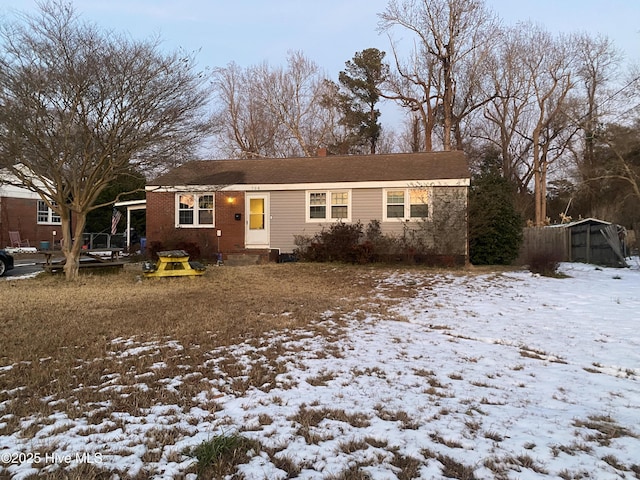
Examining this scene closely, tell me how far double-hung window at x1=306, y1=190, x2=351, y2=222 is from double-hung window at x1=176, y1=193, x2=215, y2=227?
4121 millimetres

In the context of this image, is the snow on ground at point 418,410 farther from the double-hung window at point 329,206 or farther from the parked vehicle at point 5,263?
the parked vehicle at point 5,263

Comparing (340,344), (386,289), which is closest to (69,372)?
(340,344)

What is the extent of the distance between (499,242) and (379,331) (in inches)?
435

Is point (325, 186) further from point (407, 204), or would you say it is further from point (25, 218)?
point (25, 218)

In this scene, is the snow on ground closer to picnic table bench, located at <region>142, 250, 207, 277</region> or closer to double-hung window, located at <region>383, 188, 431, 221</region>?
picnic table bench, located at <region>142, 250, 207, 277</region>

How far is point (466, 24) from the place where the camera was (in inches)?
1041

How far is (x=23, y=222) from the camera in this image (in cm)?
2573

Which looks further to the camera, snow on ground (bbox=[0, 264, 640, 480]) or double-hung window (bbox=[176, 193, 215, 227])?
double-hung window (bbox=[176, 193, 215, 227])

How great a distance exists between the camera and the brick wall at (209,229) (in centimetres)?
1688

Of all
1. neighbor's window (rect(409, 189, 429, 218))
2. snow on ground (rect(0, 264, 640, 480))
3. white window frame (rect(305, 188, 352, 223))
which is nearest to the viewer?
snow on ground (rect(0, 264, 640, 480))

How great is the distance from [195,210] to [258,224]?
2.68 metres

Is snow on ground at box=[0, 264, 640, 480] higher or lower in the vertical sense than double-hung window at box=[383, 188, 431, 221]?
lower

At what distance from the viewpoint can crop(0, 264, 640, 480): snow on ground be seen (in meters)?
2.64

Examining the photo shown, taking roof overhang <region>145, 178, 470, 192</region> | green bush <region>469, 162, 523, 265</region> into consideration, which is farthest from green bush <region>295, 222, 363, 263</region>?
green bush <region>469, 162, 523, 265</region>
